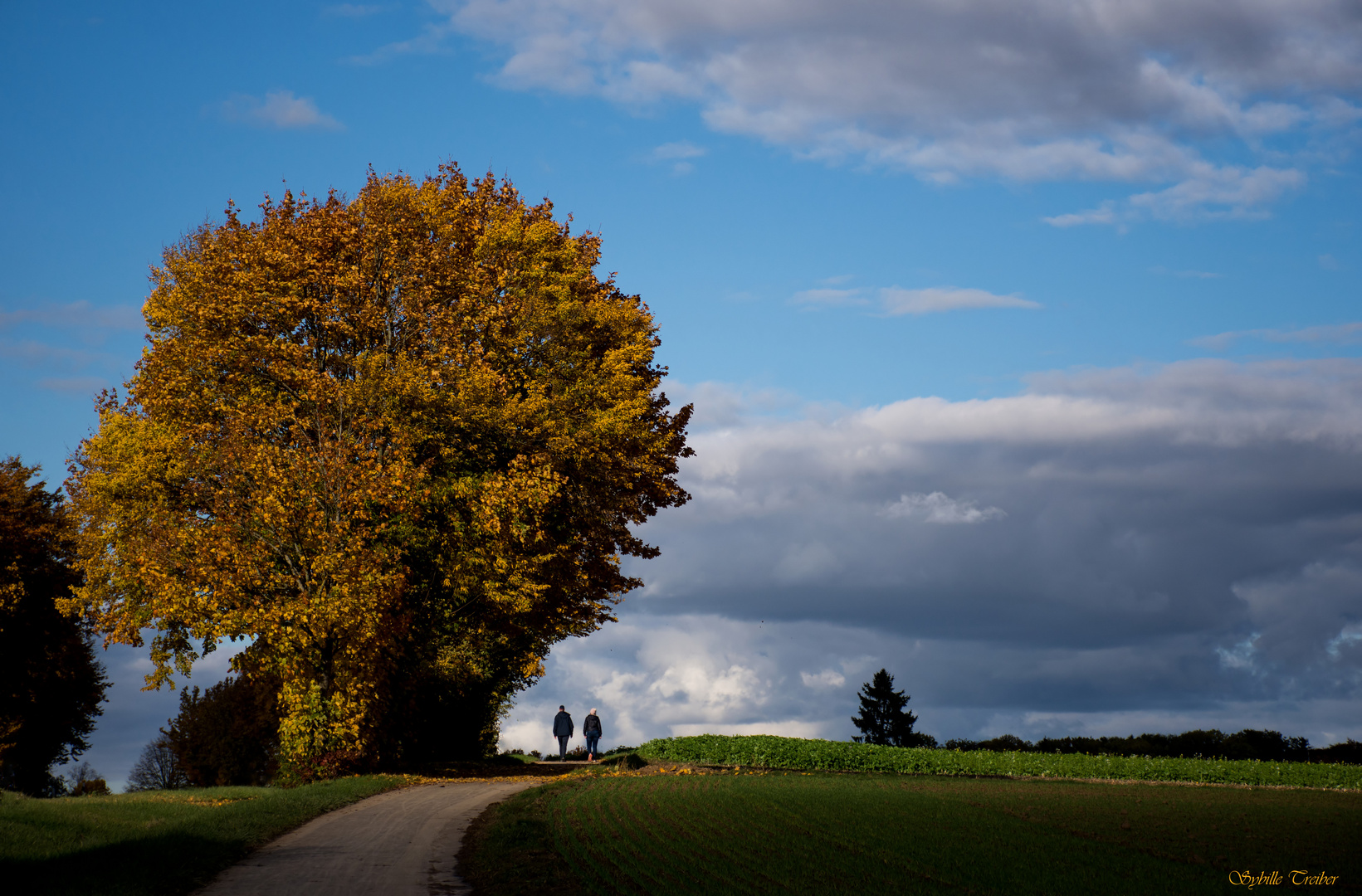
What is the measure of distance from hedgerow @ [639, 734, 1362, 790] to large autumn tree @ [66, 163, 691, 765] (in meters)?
7.12

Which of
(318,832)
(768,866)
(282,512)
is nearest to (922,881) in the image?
(768,866)

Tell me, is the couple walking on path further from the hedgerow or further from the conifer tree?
the conifer tree

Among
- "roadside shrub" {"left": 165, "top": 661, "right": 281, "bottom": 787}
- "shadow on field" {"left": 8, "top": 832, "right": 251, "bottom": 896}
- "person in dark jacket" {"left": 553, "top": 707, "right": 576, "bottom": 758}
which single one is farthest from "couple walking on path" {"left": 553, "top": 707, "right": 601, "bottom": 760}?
"shadow on field" {"left": 8, "top": 832, "right": 251, "bottom": 896}

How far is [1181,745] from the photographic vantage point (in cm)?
4434

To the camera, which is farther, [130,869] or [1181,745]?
[1181,745]


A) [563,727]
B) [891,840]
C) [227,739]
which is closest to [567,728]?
[563,727]

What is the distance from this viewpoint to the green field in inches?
554

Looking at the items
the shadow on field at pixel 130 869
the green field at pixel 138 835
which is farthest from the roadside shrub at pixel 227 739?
the shadow on field at pixel 130 869

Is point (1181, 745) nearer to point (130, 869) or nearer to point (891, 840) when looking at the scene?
point (891, 840)

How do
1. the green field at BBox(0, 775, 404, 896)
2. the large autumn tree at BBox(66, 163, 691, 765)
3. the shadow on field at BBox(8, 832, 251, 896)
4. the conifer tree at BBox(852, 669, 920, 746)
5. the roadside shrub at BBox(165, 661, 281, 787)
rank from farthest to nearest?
the conifer tree at BBox(852, 669, 920, 746)
the roadside shrub at BBox(165, 661, 281, 787)
the large autumn tree at BBox(66, 163, 691, 765)
the green field at BBox(0, 775, 404, 896)
the shadow on field at BBox(8, 832, 251, 896)

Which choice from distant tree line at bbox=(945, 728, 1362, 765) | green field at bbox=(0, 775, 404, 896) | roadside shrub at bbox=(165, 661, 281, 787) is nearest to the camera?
green field at bbox=(0, 775, 404, 896)

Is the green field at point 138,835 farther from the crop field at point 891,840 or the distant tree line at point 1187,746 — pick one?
the distant tree line at point 1187,746

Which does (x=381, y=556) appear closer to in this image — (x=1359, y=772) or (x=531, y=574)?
(x=531, y=574)

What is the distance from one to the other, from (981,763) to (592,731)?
14437 mm
